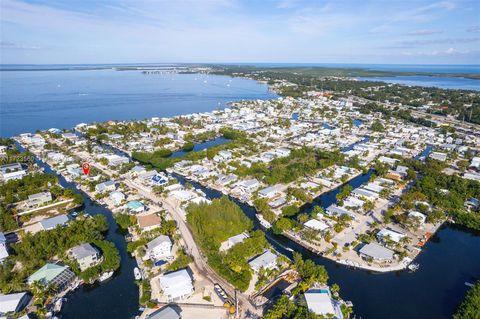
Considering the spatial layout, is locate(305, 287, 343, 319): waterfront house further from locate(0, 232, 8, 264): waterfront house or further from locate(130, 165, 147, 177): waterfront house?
locate(130, 165, 147, 177): waterfront house

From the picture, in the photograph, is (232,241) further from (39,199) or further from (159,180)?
(39,199)

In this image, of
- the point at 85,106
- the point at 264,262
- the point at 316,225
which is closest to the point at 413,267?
the point at 316,225

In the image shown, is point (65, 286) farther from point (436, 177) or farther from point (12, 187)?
point (436, 177)

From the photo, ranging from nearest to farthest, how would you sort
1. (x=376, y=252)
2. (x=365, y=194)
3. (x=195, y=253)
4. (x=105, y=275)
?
1. (x=105, y=275)
2. (x=376, y=252)
3. (x=195, y=253)
4. (x=365, y=194)

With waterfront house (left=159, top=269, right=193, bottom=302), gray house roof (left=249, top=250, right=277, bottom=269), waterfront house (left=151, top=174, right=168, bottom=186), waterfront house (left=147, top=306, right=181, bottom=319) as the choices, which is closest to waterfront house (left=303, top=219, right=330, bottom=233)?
gray house roof (left=249, top=250, right=277, bottom=269)

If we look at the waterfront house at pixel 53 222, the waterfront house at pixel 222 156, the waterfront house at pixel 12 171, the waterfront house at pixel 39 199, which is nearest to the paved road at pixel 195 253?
the waterfront house at pixel 39 199

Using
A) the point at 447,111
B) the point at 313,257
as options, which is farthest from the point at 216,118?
the point at 447,111

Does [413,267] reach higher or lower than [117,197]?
lower
